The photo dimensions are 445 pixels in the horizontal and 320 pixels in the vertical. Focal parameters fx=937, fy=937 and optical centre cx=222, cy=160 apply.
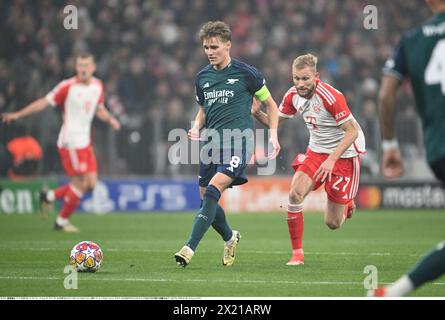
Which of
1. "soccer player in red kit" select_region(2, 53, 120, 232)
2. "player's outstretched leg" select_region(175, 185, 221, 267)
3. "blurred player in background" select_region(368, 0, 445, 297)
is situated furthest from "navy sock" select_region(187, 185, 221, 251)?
"soccer player in red kit" select_region(2, 53, 120, 232)

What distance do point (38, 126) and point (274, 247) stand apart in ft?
29.9

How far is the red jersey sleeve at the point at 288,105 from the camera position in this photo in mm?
10922

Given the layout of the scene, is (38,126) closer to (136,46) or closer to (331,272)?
(136,46)

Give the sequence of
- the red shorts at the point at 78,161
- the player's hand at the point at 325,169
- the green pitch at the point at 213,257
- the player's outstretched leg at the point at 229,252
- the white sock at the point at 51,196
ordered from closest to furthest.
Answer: the green pitch at the point at 213,257, the player's hand at the point at 325,169, the player's outstretched leg at the point at 229,252, the red shorts at the point at 78,161, the white sock at the point at 51,196

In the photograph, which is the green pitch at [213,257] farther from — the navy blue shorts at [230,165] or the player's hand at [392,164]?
the player's hand at [392,164]

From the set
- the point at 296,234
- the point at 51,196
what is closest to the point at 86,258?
the point at 296,234

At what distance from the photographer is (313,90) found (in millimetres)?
10531

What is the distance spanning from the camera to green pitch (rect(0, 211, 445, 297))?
27.2 ft

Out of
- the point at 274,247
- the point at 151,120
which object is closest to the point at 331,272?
the point at 274,247

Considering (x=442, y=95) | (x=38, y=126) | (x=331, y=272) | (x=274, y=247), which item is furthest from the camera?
(x=38, y=126)

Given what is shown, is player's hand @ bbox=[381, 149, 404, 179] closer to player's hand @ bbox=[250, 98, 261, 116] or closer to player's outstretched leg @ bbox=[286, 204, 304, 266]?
player's outstretched leg @ bbox=[286, 204, 304, 266]

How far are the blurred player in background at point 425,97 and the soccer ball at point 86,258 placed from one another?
4035 mm

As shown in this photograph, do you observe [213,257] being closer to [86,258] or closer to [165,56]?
[86,258]

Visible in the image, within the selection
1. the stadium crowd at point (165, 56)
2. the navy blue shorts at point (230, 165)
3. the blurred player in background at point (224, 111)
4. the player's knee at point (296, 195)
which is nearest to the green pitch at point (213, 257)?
the player's knee at point (296, 195)
